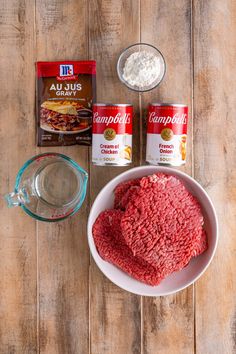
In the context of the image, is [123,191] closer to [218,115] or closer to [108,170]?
[108,170]

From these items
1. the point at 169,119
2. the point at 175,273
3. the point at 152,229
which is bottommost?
the point at 175,273

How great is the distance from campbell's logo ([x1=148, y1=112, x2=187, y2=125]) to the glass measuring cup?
0.21m

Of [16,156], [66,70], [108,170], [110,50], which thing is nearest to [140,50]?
[110,50]

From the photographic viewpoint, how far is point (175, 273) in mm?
1122

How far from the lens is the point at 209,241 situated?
110 centimetres

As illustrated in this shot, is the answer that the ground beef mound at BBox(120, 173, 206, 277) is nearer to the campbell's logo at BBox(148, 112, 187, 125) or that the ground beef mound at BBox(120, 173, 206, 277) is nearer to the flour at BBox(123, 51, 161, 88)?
the campbell's logo at BBox(148, 112, 187, 125)

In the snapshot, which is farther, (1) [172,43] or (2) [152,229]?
(1) [172,43]

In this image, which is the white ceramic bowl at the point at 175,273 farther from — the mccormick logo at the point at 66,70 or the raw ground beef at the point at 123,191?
the mccormick logo at the point at 66,70

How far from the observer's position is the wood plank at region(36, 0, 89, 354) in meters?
1.17

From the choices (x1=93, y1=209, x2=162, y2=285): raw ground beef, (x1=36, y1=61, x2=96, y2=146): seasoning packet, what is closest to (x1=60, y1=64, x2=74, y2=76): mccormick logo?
(x1=36, y1=61, x2=96, y2=146): seasoning packet

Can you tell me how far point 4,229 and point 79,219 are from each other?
0.20 meters

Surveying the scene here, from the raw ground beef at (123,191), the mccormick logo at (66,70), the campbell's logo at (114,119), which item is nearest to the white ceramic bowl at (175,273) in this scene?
the raw ground beef at (123,191)

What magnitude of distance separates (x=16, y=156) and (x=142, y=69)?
15.2 inches

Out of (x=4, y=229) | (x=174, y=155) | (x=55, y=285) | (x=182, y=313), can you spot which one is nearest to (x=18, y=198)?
(x=4, y=229)
